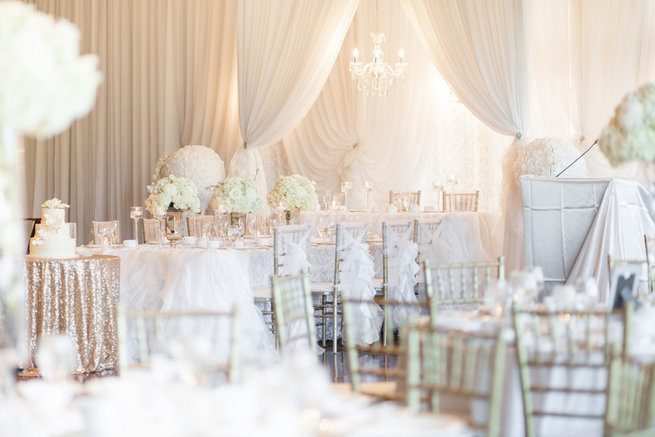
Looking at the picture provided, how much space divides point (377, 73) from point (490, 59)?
2021mm

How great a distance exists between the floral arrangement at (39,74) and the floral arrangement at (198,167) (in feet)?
26.1

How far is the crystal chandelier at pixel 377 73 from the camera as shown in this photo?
9930mm

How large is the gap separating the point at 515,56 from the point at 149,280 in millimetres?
4132

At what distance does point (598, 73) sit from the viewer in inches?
348

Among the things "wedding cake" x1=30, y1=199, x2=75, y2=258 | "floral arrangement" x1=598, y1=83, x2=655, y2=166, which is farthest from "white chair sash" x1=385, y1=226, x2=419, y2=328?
"floral arrangement" x1=598, y1=83, x2=655, y2=166

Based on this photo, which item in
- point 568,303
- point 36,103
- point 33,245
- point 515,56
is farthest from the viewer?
point 515,56

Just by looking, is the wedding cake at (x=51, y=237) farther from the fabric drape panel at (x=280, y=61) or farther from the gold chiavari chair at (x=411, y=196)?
the gold chiavari chair at (x=411, y=196)

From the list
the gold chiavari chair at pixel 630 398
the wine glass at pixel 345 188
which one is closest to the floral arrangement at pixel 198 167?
the wine glass at pixel 345 188

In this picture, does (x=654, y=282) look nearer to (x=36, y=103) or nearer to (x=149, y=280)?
(x=149, y=280)

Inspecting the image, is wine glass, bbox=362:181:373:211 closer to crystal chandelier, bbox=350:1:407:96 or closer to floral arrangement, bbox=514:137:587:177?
crystal chandelier, bbox=350:1:407:96

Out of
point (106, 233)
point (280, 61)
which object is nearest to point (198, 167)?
point (280, 61)

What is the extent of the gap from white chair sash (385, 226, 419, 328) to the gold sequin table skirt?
2.26m

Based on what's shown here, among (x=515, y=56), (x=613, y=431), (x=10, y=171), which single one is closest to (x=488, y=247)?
(x=515, y=56)

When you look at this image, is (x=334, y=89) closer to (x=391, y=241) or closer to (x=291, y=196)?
(x=291, y=196)
